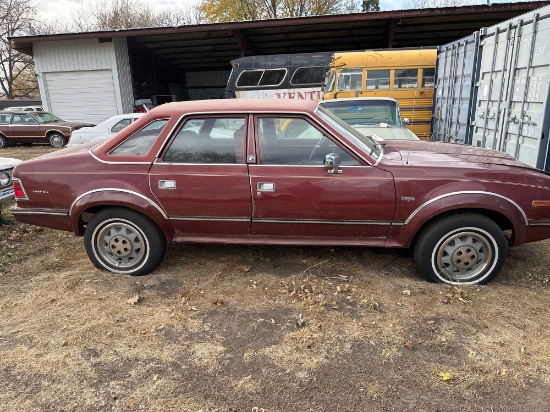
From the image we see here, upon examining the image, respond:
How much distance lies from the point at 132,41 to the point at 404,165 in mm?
17974

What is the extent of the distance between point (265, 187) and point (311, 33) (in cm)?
1667


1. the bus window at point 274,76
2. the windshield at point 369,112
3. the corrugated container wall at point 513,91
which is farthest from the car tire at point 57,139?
the corrugated container wall at point 513,91

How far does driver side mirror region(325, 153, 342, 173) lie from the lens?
137 inches

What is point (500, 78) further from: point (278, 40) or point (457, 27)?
point (278, 40)

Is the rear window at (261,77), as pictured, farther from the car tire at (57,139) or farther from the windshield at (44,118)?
the windshield at (44,118)

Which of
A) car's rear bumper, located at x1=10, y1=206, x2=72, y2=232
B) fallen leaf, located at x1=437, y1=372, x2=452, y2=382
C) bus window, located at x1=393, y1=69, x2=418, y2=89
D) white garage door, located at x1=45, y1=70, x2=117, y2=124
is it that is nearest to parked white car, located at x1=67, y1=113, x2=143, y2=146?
car's rear bumper, located at x1=10, y1=206, x2=72, y2=232

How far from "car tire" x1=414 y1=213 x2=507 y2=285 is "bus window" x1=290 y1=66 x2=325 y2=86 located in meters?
10.9

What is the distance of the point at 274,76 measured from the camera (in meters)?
14.3

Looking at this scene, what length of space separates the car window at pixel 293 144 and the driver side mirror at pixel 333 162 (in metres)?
0.11

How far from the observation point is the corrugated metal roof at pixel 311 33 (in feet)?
49.3

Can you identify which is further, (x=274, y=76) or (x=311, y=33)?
(x=311, y=33)

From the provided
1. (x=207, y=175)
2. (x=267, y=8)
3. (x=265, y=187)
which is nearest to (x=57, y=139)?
(x=207, y=175)

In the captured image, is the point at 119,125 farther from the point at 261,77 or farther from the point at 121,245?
the point at 121,245

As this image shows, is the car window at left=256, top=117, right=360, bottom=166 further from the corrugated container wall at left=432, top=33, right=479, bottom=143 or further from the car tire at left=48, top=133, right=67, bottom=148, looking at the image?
the car tire at left=48, top=133, right=67, bottom=148
